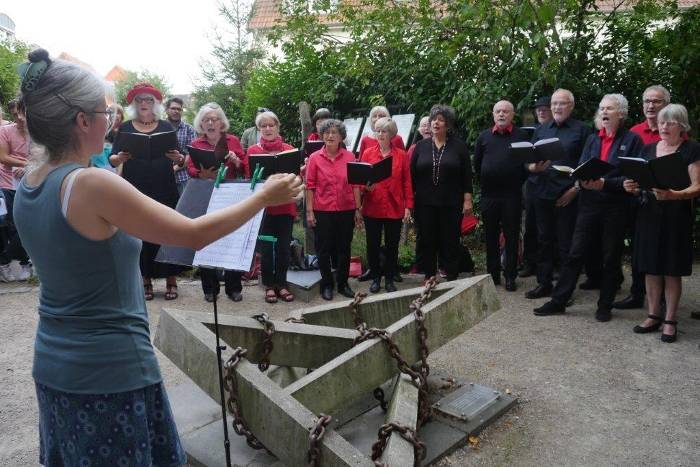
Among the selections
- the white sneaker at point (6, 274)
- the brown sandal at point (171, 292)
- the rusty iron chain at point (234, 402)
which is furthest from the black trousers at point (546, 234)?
the white sneaker at point (6, 274)

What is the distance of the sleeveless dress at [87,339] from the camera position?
73.3 inches

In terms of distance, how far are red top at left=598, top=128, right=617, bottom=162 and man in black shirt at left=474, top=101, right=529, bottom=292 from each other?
113cm

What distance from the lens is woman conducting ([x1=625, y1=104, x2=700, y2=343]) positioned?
5.24 m

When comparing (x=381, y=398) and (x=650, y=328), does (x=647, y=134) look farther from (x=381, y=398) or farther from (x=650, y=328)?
(x=381, y=398)

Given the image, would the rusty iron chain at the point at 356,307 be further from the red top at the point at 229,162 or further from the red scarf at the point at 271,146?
the red scarf at the point at 271,146

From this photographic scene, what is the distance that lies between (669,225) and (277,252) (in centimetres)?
425

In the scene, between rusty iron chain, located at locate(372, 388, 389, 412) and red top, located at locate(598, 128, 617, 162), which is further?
red top, located at locate(598, 128, 617, 162)

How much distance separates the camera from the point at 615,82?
27.8ft

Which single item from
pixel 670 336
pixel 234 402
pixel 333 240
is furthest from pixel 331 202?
pixel 234 402

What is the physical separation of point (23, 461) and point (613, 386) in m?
4.14

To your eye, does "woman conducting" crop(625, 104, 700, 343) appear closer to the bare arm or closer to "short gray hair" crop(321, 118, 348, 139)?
"short gray hair" crop(321, 118, 348, 139)

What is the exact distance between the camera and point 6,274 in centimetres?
809

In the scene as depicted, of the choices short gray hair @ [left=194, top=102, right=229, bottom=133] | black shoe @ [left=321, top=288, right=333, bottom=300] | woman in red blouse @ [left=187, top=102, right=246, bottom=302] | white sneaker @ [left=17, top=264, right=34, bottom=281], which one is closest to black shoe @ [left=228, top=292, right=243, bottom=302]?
woman in red blouse @ [left=187, top=102, right=246, bottom=302]

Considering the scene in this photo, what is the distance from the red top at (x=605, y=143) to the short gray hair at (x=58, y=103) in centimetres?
534
